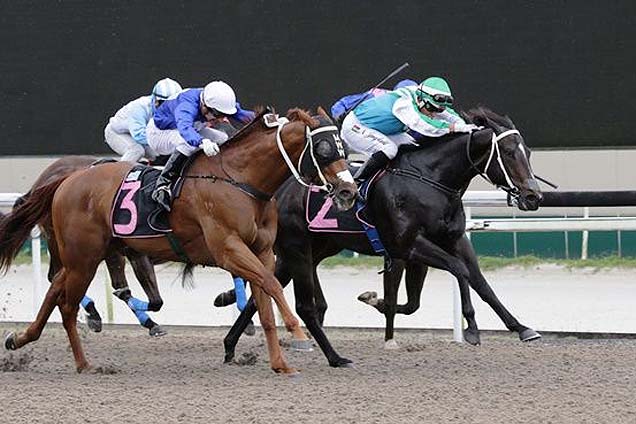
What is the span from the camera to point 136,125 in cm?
827

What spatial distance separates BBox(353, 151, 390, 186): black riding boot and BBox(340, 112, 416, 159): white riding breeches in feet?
0.09

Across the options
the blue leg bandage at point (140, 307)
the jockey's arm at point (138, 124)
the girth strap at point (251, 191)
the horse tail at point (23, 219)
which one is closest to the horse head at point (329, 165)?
the girth strap at point (251, 191)

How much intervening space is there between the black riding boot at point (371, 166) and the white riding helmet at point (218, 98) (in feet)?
2.73

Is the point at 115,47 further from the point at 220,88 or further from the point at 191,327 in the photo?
the point at 220,88

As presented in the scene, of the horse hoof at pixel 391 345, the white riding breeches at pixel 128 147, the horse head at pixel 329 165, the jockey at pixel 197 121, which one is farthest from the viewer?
the white riding breeches at pixel 128 147

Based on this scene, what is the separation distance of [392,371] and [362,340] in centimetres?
146

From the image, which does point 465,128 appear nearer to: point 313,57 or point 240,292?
point 240,292

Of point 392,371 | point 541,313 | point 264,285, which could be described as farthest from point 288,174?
point 541,313

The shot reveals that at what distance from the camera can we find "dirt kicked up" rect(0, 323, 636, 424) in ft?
17.1

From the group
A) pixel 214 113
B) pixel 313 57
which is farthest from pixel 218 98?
pixel 313 57

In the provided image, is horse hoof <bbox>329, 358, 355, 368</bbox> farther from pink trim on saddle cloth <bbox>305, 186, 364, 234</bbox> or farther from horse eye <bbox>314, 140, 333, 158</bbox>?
horse eye <bbox>314, 140, 333, 158</bbox>

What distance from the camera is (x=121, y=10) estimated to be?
9977mm

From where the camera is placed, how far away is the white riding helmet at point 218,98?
6.60 metres

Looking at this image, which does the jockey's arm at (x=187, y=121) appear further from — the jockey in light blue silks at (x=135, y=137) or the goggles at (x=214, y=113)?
the jockey in light blue silks at (x=135, y=137)
